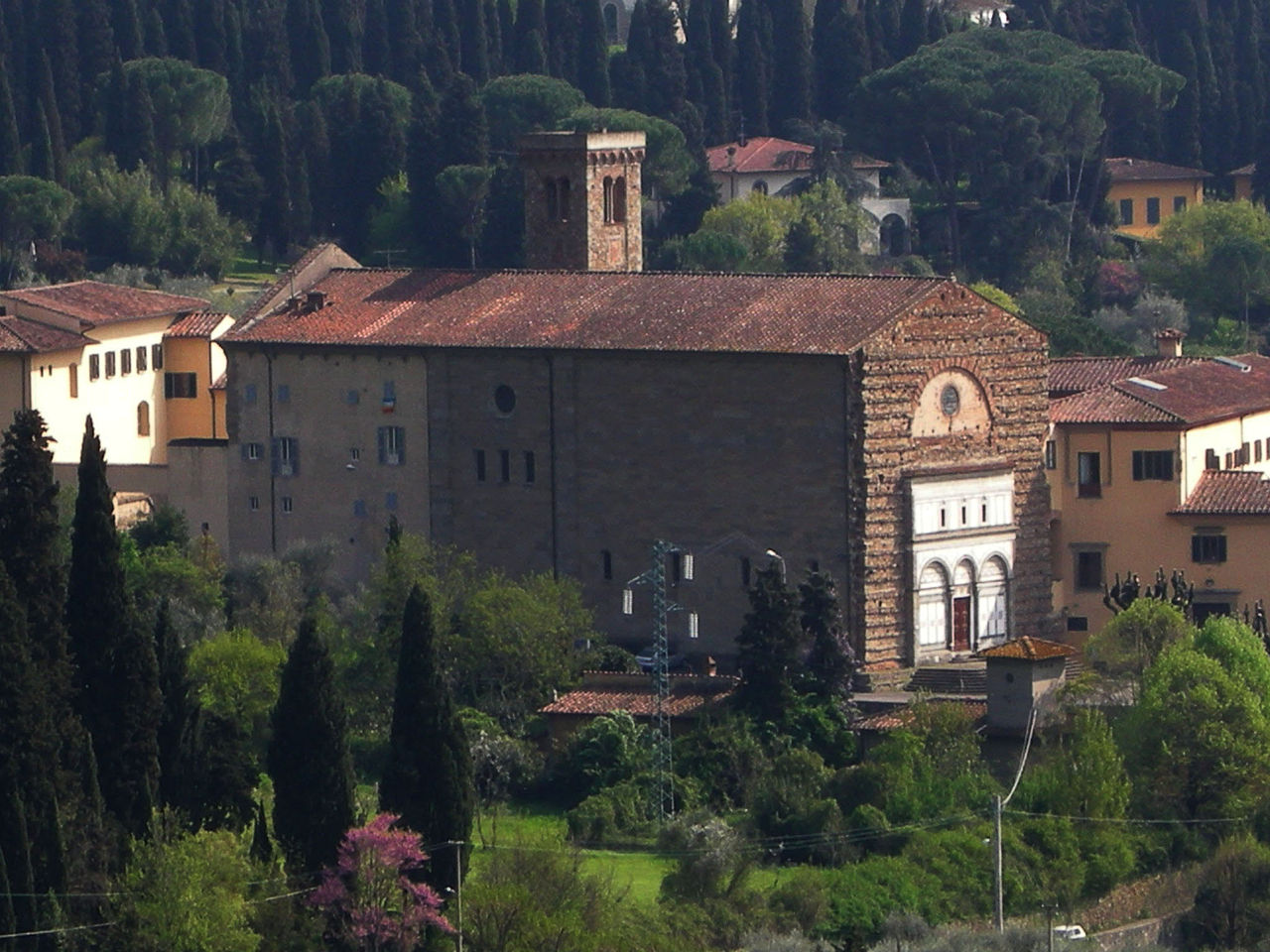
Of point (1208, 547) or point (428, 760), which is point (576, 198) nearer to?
point (1208, 547)

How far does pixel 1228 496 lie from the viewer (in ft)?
231

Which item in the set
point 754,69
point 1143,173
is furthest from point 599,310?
point 1143,173

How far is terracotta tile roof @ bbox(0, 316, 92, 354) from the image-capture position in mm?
77438

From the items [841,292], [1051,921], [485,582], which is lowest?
[1051,921]

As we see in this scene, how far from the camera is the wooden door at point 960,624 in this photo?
225 feet

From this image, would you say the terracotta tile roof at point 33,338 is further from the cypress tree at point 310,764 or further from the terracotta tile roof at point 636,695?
the cypress tree at point 310,764

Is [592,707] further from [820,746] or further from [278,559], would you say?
[278,559]

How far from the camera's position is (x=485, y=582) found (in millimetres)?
69000

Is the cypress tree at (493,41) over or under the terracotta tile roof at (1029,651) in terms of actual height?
over

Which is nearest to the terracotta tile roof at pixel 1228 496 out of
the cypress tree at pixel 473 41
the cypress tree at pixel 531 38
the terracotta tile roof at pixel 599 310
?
the terracotta tile roof at pixel 599 310

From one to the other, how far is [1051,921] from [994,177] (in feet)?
182

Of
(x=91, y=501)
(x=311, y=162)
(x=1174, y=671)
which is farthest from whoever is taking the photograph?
(x=311, y=162)

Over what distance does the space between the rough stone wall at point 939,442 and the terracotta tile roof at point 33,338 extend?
58.6 ft

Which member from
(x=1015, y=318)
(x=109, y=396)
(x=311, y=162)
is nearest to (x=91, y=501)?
(x=1015, y=318)
